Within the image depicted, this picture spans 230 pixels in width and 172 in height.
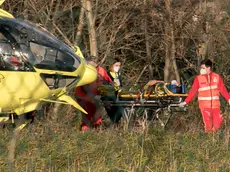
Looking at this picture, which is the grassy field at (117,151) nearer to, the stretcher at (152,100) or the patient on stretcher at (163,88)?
the stretcher at (152,100)

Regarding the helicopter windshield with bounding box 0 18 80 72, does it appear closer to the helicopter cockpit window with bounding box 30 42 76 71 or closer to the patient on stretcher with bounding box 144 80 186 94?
the helicopter cockpit window with bounding box 30 42 76 71

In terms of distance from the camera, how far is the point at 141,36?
20.4 meters

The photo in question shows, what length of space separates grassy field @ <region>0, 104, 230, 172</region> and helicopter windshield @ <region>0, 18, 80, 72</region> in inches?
50.5

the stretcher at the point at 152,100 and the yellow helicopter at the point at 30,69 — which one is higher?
the yellow helicopter at the point at 30,69

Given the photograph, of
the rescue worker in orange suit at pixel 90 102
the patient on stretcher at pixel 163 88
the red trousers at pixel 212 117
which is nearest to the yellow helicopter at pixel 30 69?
the rescue worker in orange suit at pixel 90 102

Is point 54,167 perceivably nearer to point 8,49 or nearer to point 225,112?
point 8,49

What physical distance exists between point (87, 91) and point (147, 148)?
4669mm

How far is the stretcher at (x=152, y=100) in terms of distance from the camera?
13984mm

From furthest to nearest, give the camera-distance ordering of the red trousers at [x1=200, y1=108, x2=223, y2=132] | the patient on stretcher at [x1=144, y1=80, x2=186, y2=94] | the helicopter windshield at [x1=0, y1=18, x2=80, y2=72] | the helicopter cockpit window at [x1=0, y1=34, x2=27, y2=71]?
the patient on stretcher at [x1=144, y1=80, x2=186, y2=94] < the red trousers at [x1=200, y1=108, x2=223, y2=132] < the helicopter windshield at [x1=0, y1=18, x2=80, y2=72] < the helicopter cockpit window at [x1=0, y1=34, x2=27, y2=71]

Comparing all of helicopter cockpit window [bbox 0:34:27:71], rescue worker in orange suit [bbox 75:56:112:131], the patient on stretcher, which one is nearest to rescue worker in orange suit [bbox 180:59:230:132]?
the patient on stretcher

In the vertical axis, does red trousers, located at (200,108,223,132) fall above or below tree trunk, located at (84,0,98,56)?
below

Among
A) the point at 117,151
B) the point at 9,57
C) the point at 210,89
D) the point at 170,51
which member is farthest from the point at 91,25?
the point at 117,151

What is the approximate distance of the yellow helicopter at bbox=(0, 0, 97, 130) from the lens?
37.0 feet

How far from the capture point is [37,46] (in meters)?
11.6
